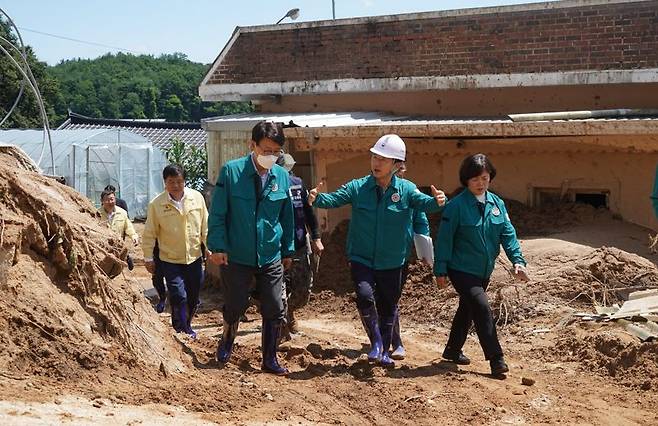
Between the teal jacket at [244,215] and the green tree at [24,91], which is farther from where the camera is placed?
the green tree at [24,91]

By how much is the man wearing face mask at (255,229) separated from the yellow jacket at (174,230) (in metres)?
1.55

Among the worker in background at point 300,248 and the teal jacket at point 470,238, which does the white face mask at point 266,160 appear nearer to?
the worker in background at point 300,248

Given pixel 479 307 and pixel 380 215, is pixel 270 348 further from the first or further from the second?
pixel 479 307

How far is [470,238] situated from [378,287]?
849 mm

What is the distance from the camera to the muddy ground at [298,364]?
5.90m

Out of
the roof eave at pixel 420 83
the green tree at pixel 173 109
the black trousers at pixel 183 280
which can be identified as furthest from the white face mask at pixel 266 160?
the green tree at pixel 173 109

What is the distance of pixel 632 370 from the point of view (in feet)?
26.8

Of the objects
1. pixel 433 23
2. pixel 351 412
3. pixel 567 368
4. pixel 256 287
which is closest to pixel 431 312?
pixel 567 368

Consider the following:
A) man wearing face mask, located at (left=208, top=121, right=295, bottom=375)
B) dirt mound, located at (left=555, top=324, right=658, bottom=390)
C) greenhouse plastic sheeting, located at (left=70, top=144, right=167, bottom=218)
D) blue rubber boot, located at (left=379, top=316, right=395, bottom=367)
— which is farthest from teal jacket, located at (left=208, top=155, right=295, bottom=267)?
greenhouse plastic sheeting, located at (left=70, top=144, right=167, bottom=218)

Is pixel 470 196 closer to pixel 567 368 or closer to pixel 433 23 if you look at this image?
pixel 567 368

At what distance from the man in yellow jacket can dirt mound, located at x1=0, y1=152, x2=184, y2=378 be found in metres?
1.82

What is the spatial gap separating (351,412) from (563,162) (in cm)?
730

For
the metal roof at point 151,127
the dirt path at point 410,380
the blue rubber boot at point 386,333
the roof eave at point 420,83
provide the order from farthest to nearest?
the metal roof at point 151,127, the roof eave at point 420,83, the blue rubber boot at point 386,333, the dirt path at point 410,380

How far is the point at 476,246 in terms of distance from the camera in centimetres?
806
